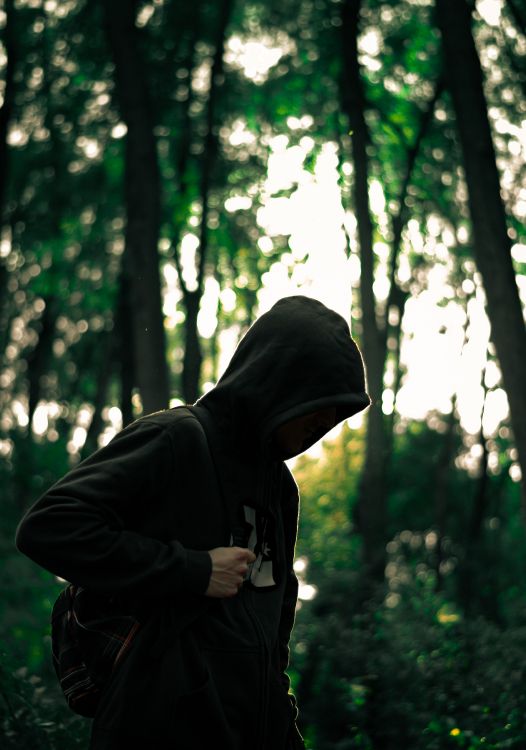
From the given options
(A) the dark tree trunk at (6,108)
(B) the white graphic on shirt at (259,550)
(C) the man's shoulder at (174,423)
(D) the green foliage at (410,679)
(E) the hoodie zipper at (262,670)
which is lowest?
(D) the green foliage at (410,679)

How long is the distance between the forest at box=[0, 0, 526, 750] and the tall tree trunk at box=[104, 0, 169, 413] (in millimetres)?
22

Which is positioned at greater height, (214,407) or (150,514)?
(214,407)

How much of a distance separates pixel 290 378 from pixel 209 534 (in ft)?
1.56

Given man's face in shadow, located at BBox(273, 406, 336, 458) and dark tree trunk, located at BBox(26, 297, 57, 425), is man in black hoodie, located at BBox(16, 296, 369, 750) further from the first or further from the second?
dark tree trunk, located at BBox(26, 297, 57, 425)

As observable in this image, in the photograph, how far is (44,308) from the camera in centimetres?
2173

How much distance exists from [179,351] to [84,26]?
49.2 ft

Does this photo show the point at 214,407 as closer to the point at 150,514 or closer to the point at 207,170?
the point at 150,514

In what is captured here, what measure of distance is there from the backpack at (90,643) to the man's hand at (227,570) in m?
0.22

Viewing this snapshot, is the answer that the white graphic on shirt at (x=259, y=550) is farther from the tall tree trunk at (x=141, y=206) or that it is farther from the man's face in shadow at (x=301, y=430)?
the tall tree trunk at (x=141, y=206)

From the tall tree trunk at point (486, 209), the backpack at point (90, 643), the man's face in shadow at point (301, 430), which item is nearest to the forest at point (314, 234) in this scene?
the tall tree trunk at point (486, 209)

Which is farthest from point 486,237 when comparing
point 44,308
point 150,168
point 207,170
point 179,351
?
point 179,351

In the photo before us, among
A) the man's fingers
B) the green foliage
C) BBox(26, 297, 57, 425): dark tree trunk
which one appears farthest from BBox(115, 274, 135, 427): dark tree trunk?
the man's fingers

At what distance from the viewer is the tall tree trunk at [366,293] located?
1288 cm


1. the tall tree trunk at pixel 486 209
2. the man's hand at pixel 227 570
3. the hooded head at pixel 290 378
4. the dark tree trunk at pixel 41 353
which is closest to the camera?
the man's hand at pixel 227 570
